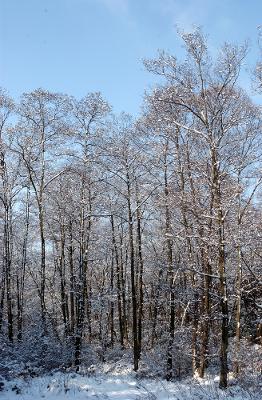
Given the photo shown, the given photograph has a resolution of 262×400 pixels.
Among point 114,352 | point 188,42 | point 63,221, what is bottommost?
point 114,352

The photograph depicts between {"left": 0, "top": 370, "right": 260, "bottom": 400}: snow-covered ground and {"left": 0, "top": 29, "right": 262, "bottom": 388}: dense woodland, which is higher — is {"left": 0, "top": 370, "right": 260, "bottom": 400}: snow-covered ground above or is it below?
below

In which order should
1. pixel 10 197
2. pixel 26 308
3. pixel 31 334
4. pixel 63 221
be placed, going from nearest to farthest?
pixel 31 334, pixel 10 197, pixel 63 221, pixel 26 308

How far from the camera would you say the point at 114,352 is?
2333cm

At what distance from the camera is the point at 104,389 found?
1404 centimetres

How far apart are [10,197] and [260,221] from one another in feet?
45.6

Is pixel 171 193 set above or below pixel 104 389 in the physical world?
above

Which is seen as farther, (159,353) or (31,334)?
(159,353)

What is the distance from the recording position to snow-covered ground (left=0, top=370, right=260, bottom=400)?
12.0m

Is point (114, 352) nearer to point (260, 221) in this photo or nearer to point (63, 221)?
point (63, 221)

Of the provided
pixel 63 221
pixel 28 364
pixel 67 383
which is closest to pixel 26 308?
pixel 63 221

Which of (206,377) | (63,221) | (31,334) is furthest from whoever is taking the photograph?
(63,221)

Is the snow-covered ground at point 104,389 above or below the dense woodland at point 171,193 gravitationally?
below

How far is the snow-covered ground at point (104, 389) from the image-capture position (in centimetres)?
1202

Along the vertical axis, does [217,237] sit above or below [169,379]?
above
